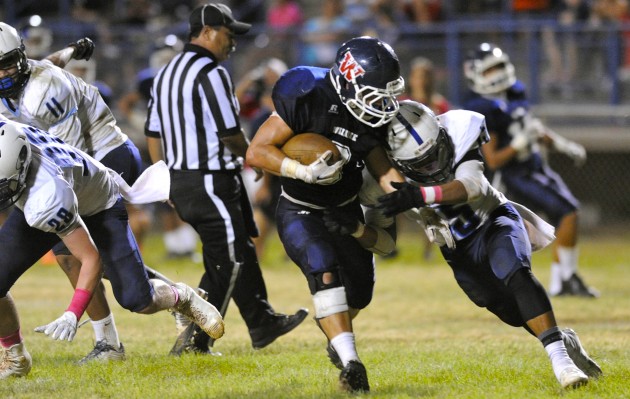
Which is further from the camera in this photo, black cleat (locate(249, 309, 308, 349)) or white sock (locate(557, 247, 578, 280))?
white sock (locate(557, 247, 578, 280))

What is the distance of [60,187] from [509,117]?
17.0 feet

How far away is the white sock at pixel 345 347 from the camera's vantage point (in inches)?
184

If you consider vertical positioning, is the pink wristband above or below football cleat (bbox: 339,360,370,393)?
above

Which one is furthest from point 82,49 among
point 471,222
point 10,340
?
point 471,222

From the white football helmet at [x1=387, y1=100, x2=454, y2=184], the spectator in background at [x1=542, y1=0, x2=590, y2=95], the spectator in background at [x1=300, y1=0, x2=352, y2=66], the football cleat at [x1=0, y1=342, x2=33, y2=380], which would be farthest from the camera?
the spectator in background at [x1=300, y1=0, x2=352, y2=66]

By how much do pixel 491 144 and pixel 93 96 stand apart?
4079 millimetres

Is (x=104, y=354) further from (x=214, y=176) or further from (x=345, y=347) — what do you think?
(x=345, y=347)

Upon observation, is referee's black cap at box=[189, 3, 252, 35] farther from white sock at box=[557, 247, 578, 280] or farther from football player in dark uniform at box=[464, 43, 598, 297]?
white sock at box=[557, 247, 578, 280]

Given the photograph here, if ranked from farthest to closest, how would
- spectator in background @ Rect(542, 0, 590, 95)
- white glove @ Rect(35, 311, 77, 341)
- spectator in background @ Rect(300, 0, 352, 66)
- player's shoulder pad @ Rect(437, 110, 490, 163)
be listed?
1. spectator in background @ Rect(300, 0, 352, 66)
2. spectator in background @ Rect(542, 0, 590, 95)
3. player's shoulder pad @ Rect(437, 110, 490, 163)
4. white glove @ Rect(35, 311, 77, 341)

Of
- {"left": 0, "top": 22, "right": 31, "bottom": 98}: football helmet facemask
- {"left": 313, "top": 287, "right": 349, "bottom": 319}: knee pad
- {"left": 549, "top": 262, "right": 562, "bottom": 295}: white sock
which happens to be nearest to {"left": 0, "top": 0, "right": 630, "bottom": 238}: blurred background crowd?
{"left": 549, "top": 262, "right": 562, "bottom": 295}: white sock

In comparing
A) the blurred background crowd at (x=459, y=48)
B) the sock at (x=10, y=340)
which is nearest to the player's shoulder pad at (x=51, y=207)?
the sock at (x=10, y=340)

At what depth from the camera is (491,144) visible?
9.02m

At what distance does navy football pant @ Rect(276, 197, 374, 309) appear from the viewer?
4930mm

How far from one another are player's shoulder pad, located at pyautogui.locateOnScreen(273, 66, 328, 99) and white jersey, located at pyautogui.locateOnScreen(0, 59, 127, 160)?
121 centimetres
